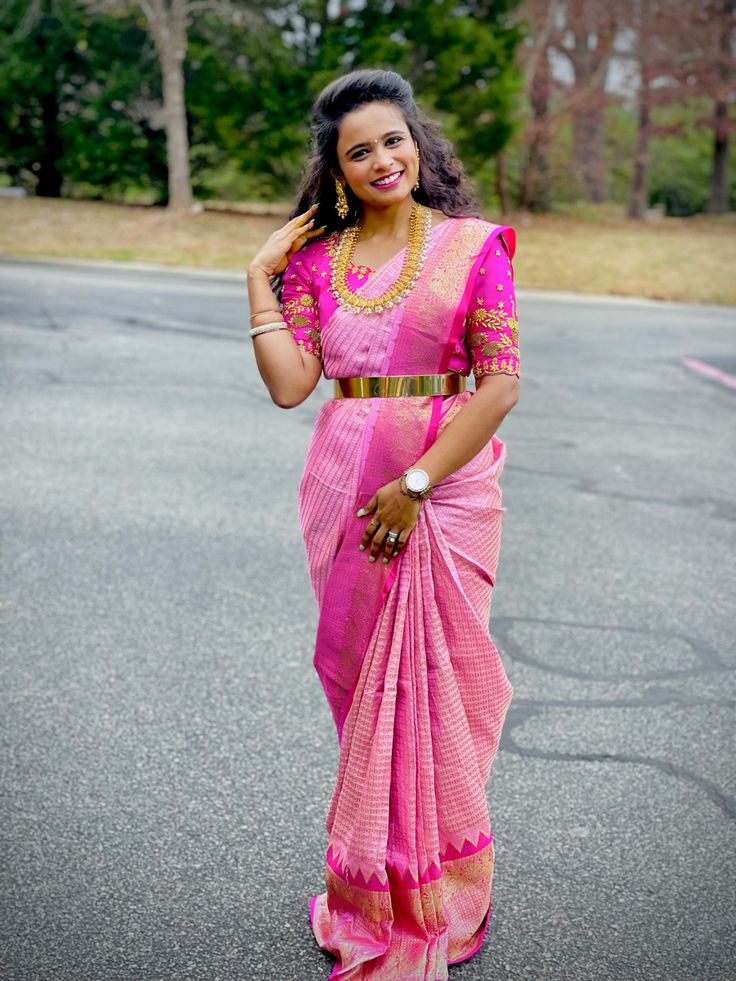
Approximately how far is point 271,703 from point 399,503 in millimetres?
1535

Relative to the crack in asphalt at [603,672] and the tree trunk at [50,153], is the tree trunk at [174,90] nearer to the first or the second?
the tree trunk at [50,153]

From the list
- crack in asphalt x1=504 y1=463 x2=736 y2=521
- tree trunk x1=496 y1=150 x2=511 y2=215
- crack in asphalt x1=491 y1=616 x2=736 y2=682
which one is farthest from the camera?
tree trunk x1=496 y1=150 x2=511 y2=215

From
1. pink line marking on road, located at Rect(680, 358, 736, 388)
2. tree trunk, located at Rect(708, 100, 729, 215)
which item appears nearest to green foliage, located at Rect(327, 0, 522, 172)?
tree trunk, located at Rect(708, 100, 729, 215)

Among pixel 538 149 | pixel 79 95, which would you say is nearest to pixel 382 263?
pixel 79 95

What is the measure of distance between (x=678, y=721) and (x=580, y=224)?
2412 centimetres

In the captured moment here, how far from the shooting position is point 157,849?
273 centimetres

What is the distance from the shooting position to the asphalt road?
248 centimetres

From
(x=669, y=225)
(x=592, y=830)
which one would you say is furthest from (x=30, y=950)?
(x=669, y=225)

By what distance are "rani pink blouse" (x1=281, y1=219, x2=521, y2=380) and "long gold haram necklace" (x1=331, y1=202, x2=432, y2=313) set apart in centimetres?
2

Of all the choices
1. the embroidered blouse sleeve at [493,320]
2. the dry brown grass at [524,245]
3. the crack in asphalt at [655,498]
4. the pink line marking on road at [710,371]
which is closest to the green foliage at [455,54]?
the dry brown grass at [524,245]

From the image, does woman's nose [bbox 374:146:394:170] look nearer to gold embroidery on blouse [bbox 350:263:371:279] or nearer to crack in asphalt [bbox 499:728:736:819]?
gold embroidery on blouse [bbox 350:263:371:279]

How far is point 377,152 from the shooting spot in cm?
231

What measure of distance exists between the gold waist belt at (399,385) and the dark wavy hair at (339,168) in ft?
1.12

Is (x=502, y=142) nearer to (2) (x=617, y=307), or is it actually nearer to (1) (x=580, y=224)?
(1) (x=580, y=224)
